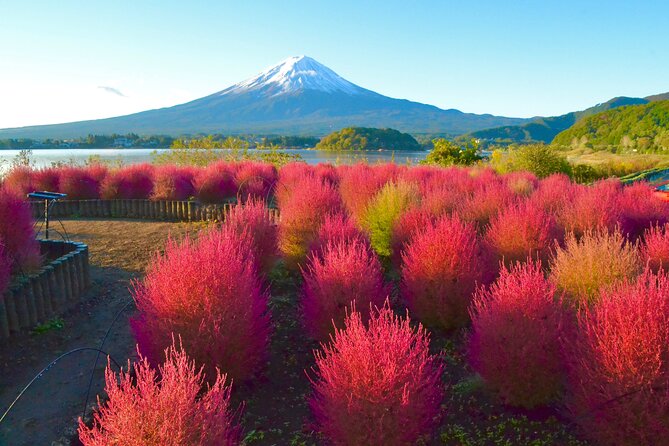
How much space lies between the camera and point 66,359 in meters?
4.53

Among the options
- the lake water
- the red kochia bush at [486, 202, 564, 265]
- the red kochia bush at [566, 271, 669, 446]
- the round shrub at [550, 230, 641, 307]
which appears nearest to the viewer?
the red kochia bush at [566, 271, 669, 446]

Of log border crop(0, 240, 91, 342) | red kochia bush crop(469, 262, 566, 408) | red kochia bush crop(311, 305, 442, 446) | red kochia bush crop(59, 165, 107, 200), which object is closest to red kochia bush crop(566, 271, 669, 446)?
red kochia bush crop(469, 262, 566, 408)

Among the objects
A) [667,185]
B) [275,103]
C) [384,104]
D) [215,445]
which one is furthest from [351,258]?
[384,104]

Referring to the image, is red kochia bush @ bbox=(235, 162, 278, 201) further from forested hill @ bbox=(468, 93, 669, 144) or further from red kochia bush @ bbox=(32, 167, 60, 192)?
forested hill @ bbox=(468, 93, 669, 144)

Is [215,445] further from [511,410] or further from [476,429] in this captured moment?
[511,410]

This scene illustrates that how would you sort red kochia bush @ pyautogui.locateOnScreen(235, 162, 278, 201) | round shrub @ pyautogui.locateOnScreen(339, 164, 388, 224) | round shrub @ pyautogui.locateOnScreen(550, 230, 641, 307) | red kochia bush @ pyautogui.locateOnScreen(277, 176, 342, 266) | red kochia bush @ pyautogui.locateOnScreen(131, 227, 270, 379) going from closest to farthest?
red kochia bush @ pyautogui.locateOnScreen(131, 227, 270, 379) → round shrub @ pyautogui.locateOnScreen(550, 230, 641, 307) → red kochia bush @ pyautogui.locateOnScreen(277, 176, 342, 266) → round shrub @ pyautogui.locateOnScreen(339, 164, 388, 224) → red kochia bush @ pyautogui.locateOnScreen(235, 162, 278, 201)

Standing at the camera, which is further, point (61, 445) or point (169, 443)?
point (61, 445)

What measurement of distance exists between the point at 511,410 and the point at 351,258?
5.54ft

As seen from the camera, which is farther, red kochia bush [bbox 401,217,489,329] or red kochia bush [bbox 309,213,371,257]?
red kochia bush [bbox 309,213,371,257]

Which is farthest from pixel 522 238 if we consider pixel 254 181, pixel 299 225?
pixel 254 181

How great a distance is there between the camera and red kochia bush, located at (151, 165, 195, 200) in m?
12.3

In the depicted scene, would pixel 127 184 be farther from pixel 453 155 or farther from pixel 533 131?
pixel 533 131

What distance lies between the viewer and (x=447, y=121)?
164 meters

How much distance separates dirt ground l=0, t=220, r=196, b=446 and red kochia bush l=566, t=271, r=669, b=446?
339 cm
